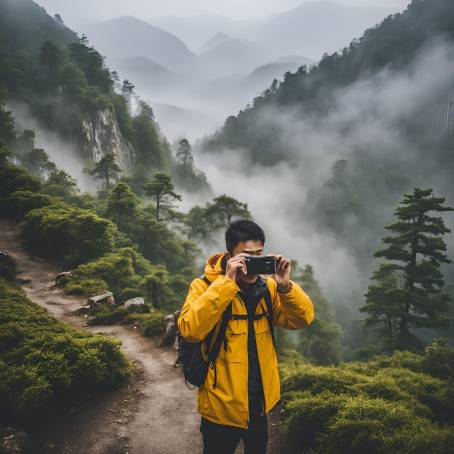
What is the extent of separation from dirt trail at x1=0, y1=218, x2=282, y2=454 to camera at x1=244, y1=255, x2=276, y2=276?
4.12m

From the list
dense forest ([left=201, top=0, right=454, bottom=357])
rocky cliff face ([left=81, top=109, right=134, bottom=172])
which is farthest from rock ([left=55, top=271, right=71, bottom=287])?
dense forest ([left=201, top=0, right=454, bottom=357])

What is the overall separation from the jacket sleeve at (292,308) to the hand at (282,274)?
0.23ft

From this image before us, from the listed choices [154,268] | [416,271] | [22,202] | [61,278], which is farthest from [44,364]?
[154,268]

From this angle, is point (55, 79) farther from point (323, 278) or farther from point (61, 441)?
point (323, 278)

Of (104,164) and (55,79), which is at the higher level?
(55,79)

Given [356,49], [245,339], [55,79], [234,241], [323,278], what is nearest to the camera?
[245,339]

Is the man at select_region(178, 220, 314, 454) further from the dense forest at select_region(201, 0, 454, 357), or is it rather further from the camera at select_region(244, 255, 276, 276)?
the dense forest at select_region(201, 0, 454, 357)

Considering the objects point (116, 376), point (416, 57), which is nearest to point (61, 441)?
point (116, 376)

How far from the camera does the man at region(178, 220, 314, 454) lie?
7.04ft

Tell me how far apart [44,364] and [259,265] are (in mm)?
4488

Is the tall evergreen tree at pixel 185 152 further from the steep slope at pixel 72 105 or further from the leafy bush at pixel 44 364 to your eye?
the leafy bush at pixel 44 364

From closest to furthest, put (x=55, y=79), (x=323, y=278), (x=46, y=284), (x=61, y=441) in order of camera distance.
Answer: (x=61, y=441) → (x=46, y=284) → (x=55, y=79) → (x=323, y=278)

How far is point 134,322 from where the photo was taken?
10.7 metres

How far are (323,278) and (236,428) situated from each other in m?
82.1
